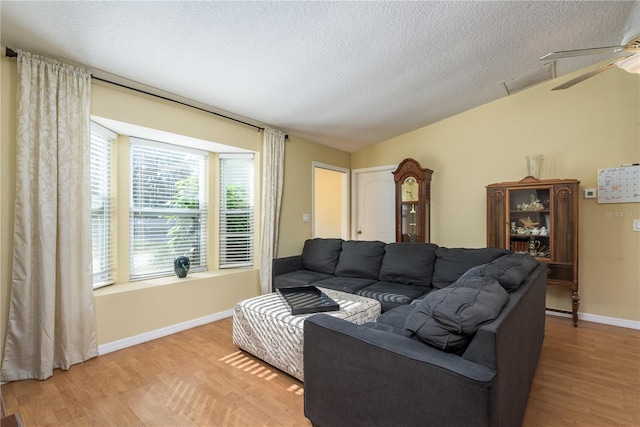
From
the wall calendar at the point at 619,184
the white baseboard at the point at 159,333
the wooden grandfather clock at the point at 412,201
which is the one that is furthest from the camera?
the wooden grandfather clock at the point at 412,201

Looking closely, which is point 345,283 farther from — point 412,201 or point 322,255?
point 412,201

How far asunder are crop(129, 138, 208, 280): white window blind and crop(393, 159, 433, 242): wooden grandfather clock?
266cm

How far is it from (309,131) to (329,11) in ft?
7.21

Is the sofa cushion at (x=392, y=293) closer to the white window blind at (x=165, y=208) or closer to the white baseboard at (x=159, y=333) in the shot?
the white baseboard at (x=159, y=333)

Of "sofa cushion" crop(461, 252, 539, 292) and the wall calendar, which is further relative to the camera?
the wall calendar

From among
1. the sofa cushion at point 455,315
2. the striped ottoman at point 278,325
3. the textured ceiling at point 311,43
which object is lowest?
the striped ottoman at point 278,325

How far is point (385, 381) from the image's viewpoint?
4.13 feet

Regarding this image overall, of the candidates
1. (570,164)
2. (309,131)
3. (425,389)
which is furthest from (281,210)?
(570,164)

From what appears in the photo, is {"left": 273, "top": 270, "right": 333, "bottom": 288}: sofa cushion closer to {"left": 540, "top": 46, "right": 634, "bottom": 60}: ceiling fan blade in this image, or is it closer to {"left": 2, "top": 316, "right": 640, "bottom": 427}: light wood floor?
{"left": 2, "top": 316, "right": 640, "bottom": 427}: light wood floor

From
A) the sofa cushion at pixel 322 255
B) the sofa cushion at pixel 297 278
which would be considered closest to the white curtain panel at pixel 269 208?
the sofa cushion at pixel 297 278

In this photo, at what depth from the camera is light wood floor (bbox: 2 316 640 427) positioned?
67.4 inches

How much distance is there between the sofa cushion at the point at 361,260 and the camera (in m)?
3.42

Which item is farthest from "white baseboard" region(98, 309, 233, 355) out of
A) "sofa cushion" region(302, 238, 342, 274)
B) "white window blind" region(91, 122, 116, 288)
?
"sofa cushion" region(302, 238, 342, 274)

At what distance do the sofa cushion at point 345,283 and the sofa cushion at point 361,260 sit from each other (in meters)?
0.09
